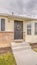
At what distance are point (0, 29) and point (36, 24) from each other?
5.27 meters

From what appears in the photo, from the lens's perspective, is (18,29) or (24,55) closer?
(24,55)

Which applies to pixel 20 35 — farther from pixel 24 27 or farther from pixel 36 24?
pixel 36 24

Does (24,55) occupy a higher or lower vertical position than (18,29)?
lower

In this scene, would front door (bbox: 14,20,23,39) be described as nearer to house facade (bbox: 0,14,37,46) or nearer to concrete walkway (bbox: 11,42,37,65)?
house facade (bbox: 0,14,37,46)

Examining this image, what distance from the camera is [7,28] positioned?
13008 millimetres

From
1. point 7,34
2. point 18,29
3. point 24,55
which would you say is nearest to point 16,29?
point 18,29

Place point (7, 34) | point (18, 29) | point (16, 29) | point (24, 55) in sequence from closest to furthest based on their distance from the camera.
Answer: point (24, 55), point (7, 34), point (16, 29), point (18, 29)

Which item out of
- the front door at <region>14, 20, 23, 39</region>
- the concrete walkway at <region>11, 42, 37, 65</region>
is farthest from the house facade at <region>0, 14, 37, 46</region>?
the concrete walkway at <region>11, 42, 37, 65</region>

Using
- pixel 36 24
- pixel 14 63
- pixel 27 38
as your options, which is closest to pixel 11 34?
pixel 27 38

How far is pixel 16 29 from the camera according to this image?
46.3 ft

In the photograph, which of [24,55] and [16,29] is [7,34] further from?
[24,55]

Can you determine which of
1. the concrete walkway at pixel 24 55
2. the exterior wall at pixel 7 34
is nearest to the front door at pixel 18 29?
the exterior wall at pixel 7 34

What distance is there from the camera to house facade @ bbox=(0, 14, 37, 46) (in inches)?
489

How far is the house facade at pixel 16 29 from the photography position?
40.7 ft
